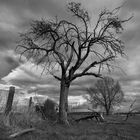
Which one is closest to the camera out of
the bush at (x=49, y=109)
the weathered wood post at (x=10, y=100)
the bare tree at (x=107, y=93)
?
the weathered wood post at (x=10, y=100)

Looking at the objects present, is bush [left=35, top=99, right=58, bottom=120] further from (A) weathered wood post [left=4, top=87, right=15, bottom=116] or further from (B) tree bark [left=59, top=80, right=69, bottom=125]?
(A) weathered wood post [left=4, top=87, right=15, bottom=116]

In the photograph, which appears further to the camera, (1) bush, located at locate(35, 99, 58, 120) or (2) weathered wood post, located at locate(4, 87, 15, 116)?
(1) bush, located at locate(35, 99, 58, 120)

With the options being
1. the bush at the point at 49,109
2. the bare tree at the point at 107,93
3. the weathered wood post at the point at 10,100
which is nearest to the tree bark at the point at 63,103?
the bush at the point at 49,109

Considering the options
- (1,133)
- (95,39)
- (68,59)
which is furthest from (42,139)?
(95,39)

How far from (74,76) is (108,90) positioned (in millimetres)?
33576

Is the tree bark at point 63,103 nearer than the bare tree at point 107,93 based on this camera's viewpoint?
Yes

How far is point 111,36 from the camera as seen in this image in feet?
41.7

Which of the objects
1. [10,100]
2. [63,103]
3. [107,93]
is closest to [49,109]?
[63,103]

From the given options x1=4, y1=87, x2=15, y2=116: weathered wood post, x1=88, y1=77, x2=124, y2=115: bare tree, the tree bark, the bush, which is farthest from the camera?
x1=88, y1=77, x2=124, y2=115: bare tree

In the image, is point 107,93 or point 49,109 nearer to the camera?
point 49,109

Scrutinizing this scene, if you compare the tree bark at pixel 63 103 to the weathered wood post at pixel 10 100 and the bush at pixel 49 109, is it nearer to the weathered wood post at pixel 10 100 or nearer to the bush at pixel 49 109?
the bush at pixel 49 109

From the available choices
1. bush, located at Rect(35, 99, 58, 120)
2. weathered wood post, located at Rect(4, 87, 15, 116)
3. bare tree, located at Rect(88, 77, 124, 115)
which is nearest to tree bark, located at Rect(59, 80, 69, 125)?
bush, located at Rect(35, 99, 58, 120)

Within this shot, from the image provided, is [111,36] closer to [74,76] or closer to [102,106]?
[74,76]

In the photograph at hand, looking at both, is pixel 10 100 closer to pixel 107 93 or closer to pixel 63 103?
pixel 63 103
